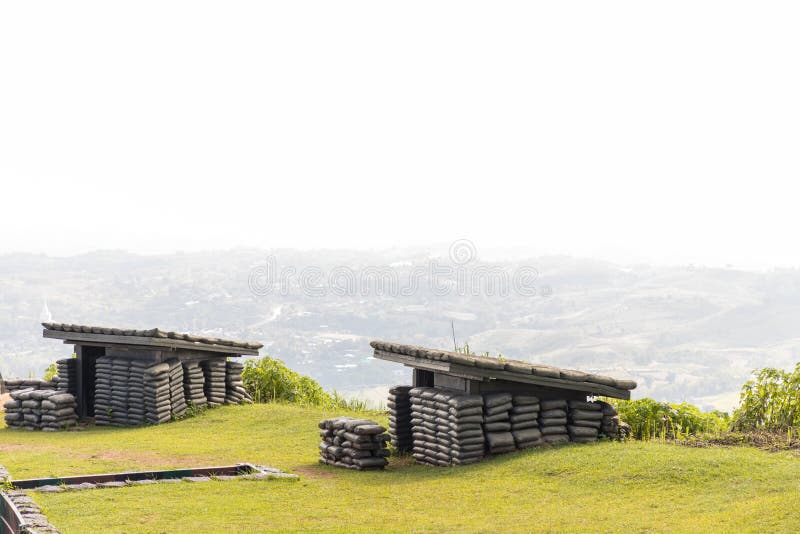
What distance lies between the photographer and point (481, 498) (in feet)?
49.2

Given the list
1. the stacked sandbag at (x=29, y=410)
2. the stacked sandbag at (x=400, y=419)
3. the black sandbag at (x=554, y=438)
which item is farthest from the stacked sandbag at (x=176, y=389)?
the black sandbag at (x=554, y=438)

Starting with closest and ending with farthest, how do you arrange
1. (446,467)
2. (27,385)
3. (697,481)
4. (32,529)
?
(32,529), (697,481), (446,467), (27,385)

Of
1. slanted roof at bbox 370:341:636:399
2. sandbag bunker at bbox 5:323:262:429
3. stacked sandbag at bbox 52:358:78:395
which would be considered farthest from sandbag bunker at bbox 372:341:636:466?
stacked sandbag at bbox 52:358:78:395

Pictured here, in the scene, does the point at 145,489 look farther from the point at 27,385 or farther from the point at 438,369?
the point at 27,385

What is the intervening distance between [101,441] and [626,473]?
1302cm

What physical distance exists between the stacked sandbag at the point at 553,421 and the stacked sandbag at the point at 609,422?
0.74 meters

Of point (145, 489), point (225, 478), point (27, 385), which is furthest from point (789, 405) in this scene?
point (27, 385)

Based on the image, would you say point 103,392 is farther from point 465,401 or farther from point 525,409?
point 525,409

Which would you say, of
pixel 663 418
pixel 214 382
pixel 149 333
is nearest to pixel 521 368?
pixel 663 418

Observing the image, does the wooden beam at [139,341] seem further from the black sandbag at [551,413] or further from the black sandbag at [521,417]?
the black sandbag at [551,413]

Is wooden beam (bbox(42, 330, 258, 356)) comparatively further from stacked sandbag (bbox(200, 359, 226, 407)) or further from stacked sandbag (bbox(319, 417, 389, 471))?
stacked sandbag (bbox(319, 417, 389, 471))

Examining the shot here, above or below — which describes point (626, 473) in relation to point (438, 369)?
below

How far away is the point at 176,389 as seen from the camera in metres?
26.9

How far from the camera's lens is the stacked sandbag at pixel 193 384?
1086 inches
